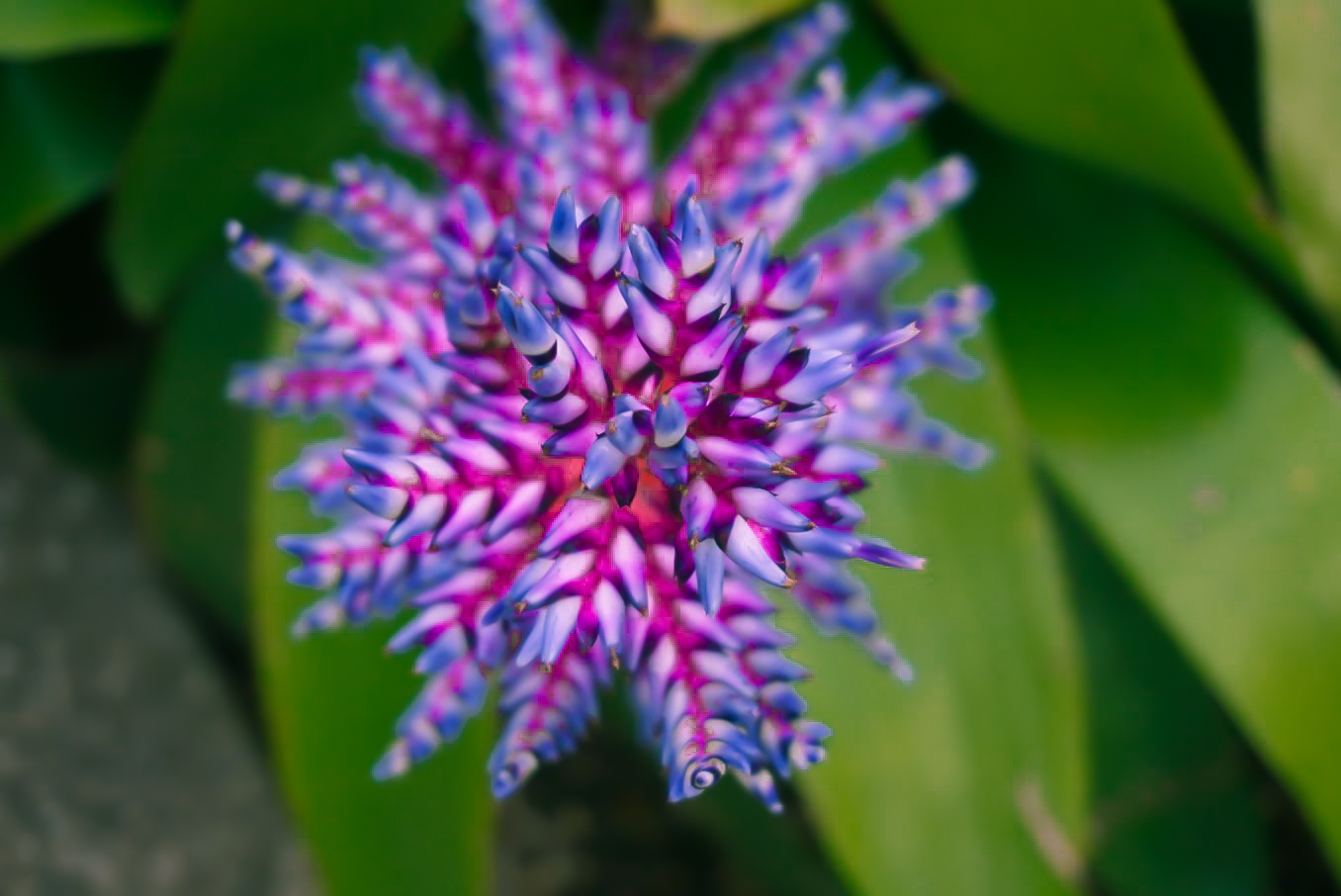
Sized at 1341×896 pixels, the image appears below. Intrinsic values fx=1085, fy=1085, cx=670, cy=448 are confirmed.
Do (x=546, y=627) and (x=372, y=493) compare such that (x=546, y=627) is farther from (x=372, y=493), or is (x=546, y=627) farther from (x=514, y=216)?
(x=514, y=216)

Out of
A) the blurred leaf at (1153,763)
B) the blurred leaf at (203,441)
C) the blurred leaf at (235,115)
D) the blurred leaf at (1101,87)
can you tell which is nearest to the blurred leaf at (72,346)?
the blurred leaf at (203,441)

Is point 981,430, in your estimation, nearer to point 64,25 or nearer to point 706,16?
point 706,16

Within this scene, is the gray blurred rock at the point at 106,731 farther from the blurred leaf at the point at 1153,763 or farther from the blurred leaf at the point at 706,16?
the blurred leaf at the point at 1153,763

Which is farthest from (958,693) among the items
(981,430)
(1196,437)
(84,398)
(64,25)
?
(84,398)

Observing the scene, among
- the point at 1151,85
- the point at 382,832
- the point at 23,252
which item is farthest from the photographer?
the point at 23,252

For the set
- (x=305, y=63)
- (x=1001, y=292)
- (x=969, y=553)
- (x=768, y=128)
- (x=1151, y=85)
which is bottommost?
(x=969, y=553)

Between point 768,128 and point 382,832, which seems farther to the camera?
point 382,832

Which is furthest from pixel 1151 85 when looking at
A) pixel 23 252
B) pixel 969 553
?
pixel 23 252
